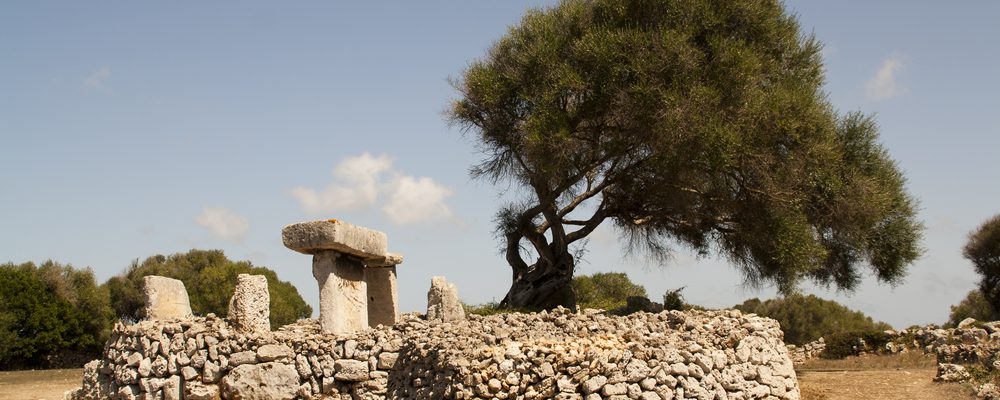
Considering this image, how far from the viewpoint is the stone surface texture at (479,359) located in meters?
11.5

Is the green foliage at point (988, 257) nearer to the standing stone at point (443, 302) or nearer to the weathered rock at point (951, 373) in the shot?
the weathered rock at point (951, 373)

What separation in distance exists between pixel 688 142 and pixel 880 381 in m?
5.22

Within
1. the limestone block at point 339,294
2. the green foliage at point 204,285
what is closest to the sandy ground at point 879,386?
the limestone block at point 339,294

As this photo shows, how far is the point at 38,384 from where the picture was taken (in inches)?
744

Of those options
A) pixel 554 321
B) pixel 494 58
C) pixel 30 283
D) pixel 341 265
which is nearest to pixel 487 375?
pixel 554 321

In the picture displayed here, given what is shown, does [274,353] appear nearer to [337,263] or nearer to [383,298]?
[337,263]

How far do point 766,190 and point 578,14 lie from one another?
5159 mm

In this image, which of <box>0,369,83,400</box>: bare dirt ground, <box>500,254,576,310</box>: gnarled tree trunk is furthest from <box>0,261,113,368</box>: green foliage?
<box>500,254,576,310</box>: gnarled tree trunk

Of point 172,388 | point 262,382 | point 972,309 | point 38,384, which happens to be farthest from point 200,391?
point 972,309

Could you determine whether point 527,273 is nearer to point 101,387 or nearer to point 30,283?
point 101,387

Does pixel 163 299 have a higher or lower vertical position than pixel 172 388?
higher

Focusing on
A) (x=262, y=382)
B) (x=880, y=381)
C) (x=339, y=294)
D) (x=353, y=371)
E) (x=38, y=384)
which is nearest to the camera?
(x=353, y=371)

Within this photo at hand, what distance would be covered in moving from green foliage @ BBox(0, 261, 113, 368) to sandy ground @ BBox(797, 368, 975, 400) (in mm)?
22707

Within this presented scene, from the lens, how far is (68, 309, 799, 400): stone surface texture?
1152 cm
